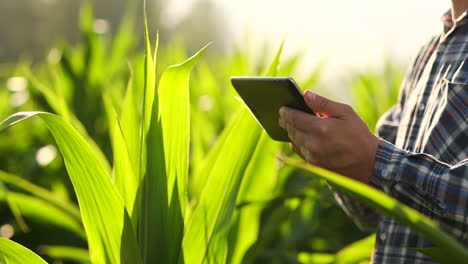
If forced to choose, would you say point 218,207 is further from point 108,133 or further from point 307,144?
point 108,133

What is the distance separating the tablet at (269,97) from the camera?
0.69 metres

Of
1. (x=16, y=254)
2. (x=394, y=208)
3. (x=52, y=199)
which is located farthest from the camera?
A: (x=52, y=199)

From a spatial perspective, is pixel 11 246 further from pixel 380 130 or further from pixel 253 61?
pixel 253 61

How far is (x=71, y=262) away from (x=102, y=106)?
593mm

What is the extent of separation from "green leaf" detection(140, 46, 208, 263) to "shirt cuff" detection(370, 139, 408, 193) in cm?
23

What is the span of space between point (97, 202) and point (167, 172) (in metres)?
0.10

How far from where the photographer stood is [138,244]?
0.73m

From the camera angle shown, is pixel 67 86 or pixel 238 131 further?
pixel 67 86

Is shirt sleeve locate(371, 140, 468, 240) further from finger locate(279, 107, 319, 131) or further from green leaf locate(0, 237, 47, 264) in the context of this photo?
green leaf locate(0, 237, 47, 264)

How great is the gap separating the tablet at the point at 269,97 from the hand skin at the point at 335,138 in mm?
15

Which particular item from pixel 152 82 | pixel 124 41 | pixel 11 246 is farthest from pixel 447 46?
pixel 124 41

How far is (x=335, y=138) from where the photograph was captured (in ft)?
2.25

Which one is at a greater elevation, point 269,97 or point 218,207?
point 269,97

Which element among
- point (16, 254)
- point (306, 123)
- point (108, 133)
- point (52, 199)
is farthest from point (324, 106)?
point (108, 133)
